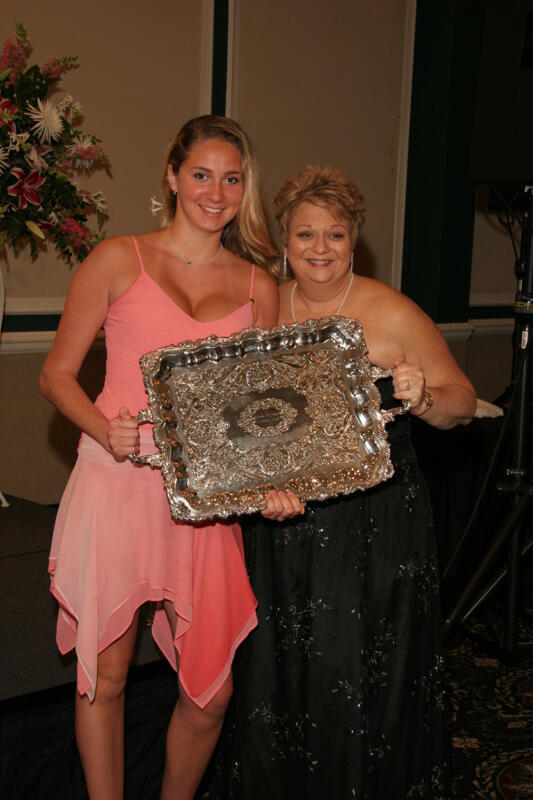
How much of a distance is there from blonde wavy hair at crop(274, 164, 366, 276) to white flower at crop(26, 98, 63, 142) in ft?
4.44

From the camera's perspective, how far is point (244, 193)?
199cm

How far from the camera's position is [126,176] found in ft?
14.5

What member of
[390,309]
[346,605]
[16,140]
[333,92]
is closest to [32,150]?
[16,140]

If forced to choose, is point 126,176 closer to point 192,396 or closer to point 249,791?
point 192,396

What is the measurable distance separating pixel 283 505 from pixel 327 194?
70 centimetres

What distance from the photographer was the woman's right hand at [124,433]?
1.73 meters

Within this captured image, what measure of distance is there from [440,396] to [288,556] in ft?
1.63

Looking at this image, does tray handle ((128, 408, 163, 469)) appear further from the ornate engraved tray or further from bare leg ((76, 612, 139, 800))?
bare leg ((76, 612, 139, 800))

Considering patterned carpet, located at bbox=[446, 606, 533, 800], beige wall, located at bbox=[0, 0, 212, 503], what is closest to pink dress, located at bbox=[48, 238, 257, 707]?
patterned carpet, located at bbox=[446, 606, 533, 800]

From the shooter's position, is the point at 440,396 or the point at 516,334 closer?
the point at 440,396

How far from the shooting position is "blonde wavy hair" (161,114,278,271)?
6.32 ft

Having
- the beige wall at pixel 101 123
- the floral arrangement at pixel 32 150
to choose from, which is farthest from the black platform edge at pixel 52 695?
the beige wall at pixel 101 123

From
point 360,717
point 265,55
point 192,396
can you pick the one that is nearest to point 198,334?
point 192,396

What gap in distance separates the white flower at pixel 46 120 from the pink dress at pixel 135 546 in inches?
54.4
